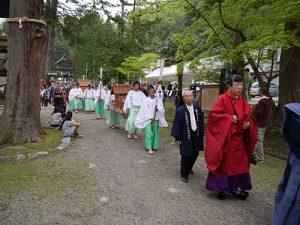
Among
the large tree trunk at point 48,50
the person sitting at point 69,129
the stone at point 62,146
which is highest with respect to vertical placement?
the large tree trunk at point 48,50

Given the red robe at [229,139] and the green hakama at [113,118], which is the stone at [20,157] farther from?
the green hakama at [113,118]

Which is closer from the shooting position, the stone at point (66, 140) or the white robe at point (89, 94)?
the stone at point (66, 140)

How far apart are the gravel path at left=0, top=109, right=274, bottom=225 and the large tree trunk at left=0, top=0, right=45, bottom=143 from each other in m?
1.47

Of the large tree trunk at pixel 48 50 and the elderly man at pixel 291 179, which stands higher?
the large tree trunk at pixel 48 50

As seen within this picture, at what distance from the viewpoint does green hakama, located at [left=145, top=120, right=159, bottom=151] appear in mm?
8594

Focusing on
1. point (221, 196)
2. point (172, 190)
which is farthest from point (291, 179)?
point (172, 190)

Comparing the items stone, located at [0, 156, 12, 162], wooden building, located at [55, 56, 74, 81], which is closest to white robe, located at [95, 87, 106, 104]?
stone, located at [0, 156, 12, 162]

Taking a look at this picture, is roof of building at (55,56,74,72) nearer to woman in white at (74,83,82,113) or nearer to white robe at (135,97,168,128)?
woman in white at (74,83,82,113)

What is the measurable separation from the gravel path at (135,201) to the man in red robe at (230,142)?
1.01 ft

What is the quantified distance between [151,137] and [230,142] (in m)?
3.72

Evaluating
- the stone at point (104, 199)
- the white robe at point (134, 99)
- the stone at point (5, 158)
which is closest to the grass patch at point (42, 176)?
the stone at point (5, 158)

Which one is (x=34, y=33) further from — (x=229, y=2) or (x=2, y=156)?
(x=229, y=2)

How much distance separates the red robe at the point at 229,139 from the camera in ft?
16.7

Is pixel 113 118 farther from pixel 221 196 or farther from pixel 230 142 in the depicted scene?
pixel 230 142
